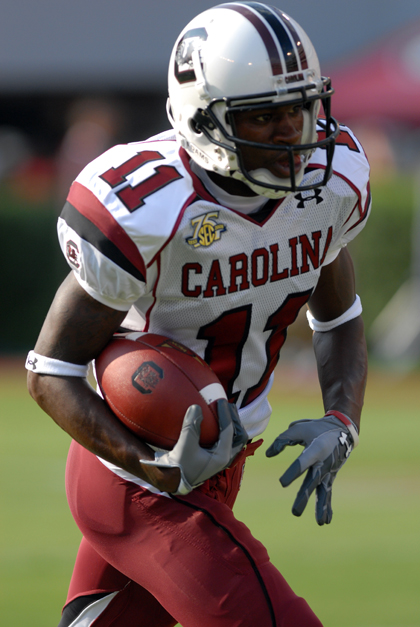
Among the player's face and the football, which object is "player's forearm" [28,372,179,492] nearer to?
the football

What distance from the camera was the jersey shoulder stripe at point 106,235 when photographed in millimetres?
2473

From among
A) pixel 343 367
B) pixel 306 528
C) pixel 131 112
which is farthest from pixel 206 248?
pixel 131 112

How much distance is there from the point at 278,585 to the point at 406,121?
40.0 feet

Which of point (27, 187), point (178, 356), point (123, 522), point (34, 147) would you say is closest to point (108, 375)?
point (178, 356)

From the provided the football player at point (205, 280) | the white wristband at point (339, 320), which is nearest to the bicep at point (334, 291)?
the white wristband at point (339, 320)

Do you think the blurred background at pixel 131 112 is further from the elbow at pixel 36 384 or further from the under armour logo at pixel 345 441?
the elbow at pixel 36 384

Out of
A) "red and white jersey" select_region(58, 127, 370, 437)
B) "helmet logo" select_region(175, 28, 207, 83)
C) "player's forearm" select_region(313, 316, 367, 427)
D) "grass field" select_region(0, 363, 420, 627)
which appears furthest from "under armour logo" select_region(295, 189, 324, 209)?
"grass field" select_region(0, 363, 420, 627)

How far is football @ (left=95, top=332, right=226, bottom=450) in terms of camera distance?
2477mm

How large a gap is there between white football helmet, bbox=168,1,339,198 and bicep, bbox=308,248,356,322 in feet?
1.61

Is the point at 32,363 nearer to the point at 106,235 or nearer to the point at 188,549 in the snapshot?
the point at 106,235

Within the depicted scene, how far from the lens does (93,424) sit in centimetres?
255

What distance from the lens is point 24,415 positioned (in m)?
9.47

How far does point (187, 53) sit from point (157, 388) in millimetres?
909

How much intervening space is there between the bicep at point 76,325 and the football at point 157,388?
59mm
